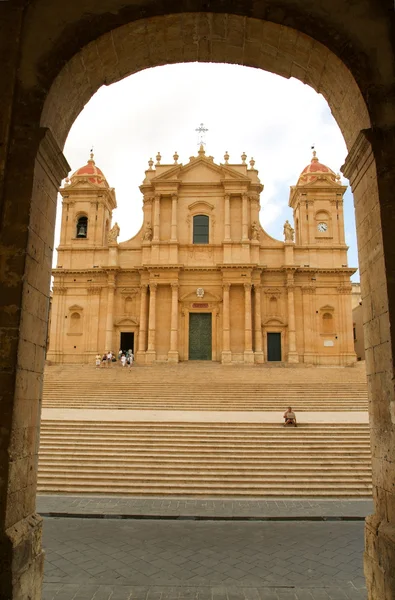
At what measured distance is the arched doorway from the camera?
15.4ft

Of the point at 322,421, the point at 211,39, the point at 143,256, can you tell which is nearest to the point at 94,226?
the point at 143,256

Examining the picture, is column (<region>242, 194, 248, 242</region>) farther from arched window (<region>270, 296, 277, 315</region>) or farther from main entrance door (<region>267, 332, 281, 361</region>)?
main entrance door (<region>267, 332, 281, 361</region>)

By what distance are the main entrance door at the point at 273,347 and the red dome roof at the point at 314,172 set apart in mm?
11841

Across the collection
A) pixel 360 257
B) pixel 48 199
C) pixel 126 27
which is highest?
pixel 126 27

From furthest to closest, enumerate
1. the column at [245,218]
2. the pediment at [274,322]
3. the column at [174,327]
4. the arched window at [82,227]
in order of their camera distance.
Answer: the arched window at [82,227] < the column at [245,218] < the pediment at [274,322] < the column at [174,327]

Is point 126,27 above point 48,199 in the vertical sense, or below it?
above

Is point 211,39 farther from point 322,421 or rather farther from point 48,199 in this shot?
point 322,421

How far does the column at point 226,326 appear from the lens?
30.2 m

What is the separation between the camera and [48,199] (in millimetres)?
5625

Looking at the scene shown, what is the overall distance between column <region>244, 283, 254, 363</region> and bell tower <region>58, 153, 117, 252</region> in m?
11.0

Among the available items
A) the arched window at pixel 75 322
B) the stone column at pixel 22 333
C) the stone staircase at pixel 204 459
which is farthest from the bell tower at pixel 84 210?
the stone column at pixel 22 333

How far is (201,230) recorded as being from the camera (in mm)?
33406

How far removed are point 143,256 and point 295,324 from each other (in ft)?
36.5

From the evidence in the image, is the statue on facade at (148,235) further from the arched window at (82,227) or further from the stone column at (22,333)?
the stone column at (22,333)
